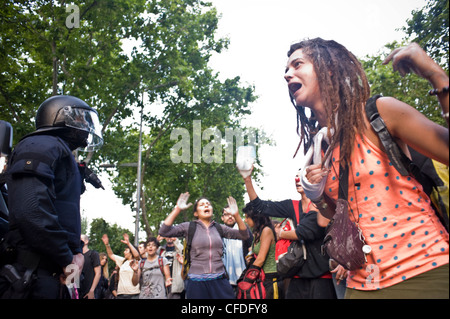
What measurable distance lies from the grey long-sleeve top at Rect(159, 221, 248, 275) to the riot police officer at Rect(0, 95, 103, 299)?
10.8 feet

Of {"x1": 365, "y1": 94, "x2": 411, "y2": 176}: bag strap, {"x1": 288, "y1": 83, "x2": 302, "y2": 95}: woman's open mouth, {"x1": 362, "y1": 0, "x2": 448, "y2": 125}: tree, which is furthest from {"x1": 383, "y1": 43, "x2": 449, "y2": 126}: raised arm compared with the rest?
{"x1": 362, "y1": 0, "x2": 448, "y2": 125}: tree

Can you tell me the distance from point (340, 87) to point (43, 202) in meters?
1.93

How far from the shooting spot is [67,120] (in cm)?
312

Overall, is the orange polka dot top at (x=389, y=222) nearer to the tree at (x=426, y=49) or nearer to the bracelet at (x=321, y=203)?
the bracelet at (x=321, y=203)

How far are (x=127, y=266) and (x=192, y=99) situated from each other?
40.8 feet

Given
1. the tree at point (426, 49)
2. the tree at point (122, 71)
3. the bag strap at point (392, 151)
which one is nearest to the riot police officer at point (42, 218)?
the bag strap at point (392, 151)

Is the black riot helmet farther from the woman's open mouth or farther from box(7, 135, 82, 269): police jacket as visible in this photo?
the woman's open mouth

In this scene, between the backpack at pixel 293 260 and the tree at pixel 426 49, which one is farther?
the tree at pixel 426 49

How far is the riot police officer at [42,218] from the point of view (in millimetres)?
2438

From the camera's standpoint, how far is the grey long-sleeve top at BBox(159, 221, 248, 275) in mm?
5940

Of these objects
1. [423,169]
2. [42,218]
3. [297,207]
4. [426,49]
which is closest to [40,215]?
[42,218]

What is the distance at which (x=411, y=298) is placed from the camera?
1458 millimetres

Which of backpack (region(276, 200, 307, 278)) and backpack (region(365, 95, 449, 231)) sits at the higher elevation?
backpack (region(365, 95, 449, 231))
